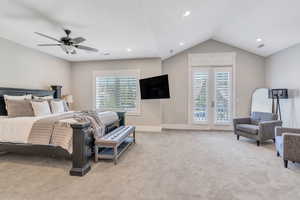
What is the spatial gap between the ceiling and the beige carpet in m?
2.75

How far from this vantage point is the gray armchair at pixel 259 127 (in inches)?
163

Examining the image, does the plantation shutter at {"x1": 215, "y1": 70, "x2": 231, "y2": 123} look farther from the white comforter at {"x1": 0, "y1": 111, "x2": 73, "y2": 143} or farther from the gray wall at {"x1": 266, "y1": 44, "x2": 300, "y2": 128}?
the white comforter at {"x1": 0, "y1": 111, "x2": 73, "y2": 143}

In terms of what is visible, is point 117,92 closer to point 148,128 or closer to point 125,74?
point 125,74

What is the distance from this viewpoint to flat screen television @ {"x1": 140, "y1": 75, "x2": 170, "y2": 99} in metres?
5.28

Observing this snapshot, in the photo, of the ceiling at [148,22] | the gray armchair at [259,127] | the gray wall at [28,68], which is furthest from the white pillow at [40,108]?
the gray armchair at [259,127]

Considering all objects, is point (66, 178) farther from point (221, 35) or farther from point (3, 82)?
point (221, 35)

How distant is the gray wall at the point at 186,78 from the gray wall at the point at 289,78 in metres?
0.54

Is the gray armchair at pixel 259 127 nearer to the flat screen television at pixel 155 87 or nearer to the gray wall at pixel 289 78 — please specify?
the gray wall at pixel 289 78

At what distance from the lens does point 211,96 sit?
20.0 ft

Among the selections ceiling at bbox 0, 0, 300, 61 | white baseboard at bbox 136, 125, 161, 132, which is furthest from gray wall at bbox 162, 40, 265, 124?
white baseboard at bbox 136, 125, 161, 132

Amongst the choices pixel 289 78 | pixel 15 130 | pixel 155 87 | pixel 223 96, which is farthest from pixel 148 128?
pixel 289 78

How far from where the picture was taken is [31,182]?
240 centimetres

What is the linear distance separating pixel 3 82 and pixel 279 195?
5865 millimetres

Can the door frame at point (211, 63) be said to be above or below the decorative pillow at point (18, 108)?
above
